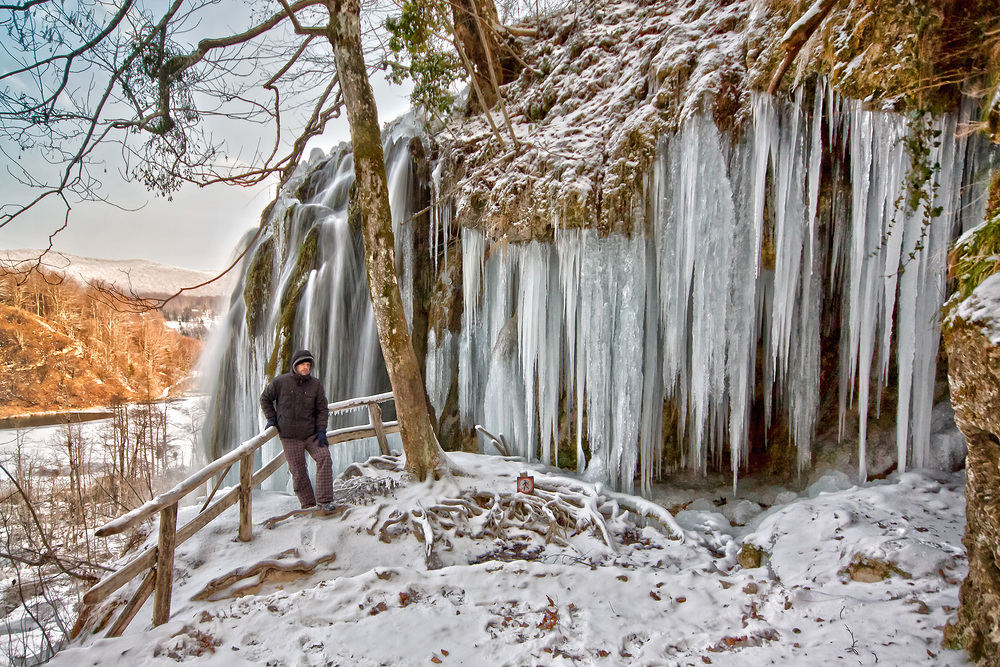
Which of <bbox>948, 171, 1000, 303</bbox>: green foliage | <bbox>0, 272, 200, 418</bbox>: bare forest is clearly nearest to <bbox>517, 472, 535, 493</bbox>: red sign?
<bbox>948, 171, 1000, 303</bbox>: green foliage

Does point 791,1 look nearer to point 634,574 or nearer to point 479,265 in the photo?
point 479,265

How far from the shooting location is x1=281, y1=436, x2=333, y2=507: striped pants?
4.31m

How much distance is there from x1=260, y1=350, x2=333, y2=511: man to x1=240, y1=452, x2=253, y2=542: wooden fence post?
1.11ft

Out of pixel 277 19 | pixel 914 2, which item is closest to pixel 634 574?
pixel 914 2

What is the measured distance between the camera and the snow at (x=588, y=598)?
2.48 m

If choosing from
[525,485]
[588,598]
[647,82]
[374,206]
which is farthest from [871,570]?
[647,82]

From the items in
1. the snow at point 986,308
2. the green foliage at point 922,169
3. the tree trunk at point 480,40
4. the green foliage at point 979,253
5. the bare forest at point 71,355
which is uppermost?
the tree trunk at point 480,40

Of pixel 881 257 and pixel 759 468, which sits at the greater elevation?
pixel 881 257

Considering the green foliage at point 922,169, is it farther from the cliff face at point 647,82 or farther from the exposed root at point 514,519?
the exposed root at point 514,519

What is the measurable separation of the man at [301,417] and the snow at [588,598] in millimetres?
400

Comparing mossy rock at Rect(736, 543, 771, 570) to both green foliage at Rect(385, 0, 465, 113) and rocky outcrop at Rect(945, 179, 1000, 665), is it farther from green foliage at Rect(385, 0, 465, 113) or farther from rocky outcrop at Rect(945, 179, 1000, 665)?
green foliage at Rect(385, 0, 465, 113)

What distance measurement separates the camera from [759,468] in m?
6.03

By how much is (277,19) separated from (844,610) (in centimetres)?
647

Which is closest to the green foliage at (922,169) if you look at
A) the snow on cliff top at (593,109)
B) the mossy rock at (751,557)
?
the snow on cliff top at (593,109)
